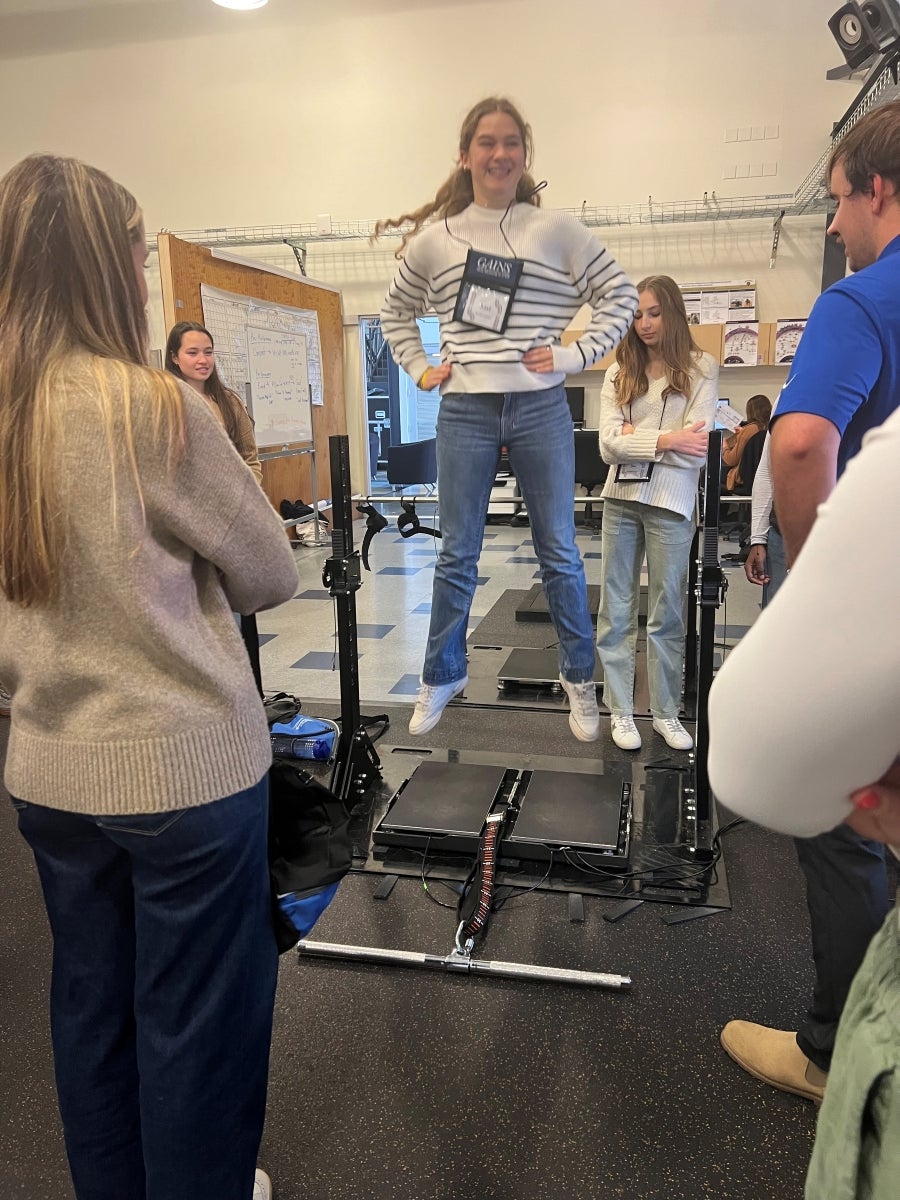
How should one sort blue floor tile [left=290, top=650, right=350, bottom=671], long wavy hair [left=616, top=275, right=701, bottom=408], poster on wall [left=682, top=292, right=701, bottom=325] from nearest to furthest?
long wavy hair [left=616, top=275, right=701, bottom=408] < blue floor tile [left=290, top=650, right=350, bottom=671] < poster on wall [left=682, top=292, right=701, bottom=325]

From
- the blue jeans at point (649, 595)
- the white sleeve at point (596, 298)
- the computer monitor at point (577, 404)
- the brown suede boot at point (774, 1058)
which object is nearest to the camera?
the brown suede boot at point (774, 1058)

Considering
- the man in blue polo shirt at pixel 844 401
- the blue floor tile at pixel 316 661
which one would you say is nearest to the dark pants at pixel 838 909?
the man in blue polo shirt at pixel 844 401

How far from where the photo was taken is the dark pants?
1.37 m

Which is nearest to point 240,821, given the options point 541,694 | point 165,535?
point 165,535

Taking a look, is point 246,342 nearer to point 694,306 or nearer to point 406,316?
point 694,306

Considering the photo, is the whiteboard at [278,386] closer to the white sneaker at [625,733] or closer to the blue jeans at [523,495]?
the white sneaker at [625,733]

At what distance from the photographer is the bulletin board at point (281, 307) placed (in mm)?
5703

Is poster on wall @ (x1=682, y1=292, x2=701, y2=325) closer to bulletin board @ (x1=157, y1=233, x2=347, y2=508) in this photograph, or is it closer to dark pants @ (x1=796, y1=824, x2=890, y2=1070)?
bulletin board @ (x1=157, y1=233, x2=347, y2=508)

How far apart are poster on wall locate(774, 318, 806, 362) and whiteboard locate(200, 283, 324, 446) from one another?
431cm

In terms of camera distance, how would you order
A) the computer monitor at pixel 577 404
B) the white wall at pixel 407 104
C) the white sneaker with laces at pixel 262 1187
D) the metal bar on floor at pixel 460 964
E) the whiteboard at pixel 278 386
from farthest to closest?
1. the computer monitor at pixel 577 404
2. the white wall at pixel 407 104
3. the whiteboard at pixel 278 386
4. the metal bar on floor at pixel 460 964
5. the white sneaker with laces at pixel 262 1187

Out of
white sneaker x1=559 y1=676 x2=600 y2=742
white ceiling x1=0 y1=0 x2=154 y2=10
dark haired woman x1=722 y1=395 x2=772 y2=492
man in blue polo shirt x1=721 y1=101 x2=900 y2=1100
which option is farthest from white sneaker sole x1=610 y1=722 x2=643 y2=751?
white ceiling x1=0 y1=0 x2=154 y2=10

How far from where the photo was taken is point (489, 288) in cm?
202

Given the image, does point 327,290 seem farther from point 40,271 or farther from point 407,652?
point 40,271

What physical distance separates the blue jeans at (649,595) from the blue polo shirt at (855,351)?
57.1 inches
